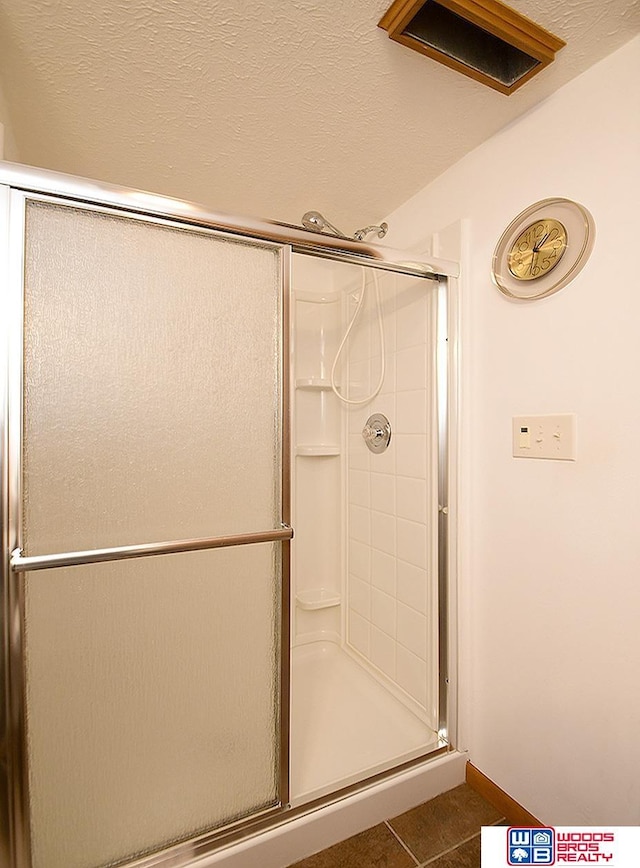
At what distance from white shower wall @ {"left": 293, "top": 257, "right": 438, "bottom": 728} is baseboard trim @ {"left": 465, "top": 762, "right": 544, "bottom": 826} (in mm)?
190

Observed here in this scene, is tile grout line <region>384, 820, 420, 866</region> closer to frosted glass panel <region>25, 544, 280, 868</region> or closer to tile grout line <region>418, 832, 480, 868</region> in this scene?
tile grout line <region>418, 832, 480, 868</region>

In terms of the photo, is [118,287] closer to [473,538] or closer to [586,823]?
[473,538]

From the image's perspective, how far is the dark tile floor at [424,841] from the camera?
1.21 m

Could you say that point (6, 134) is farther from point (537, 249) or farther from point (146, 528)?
point (537, 249)

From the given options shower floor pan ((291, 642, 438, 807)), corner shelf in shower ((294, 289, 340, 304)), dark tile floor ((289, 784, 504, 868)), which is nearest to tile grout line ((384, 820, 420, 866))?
dark tile floor ((289, 784, 504, 868))

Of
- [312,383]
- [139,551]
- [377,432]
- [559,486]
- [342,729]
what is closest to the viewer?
[139,551]

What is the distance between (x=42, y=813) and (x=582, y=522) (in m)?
1.48

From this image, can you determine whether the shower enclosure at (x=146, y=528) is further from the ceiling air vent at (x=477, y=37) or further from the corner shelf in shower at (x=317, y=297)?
the corner shelf in shower at (x=317, y=297)

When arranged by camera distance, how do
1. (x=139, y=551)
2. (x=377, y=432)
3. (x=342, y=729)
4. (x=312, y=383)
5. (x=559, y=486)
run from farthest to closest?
1. (x=312, y=383)
2. (x=377, y=432)
3. (x=342, y=729)
4. (x=559, y=486)
5. (x=139, y=551)

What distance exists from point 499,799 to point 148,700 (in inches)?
44.1

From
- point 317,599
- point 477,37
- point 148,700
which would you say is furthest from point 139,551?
point 477,37

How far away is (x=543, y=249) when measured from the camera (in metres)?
1.26

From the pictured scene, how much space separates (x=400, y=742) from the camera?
5.17 feet

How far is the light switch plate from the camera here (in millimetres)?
1195
